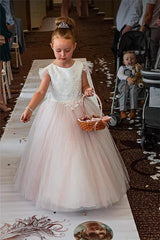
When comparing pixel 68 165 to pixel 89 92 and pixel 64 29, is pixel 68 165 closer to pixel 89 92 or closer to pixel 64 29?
pixel 89 92

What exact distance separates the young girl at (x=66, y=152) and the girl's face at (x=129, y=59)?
1.56 m

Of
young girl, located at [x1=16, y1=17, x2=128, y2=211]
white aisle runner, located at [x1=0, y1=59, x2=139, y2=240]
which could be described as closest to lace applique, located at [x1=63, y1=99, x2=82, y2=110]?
young girl, located at [x1=16, y1=17, x2=128, y2=211]

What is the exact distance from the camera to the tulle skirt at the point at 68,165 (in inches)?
94.9

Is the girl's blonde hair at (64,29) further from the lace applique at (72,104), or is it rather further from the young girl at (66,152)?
the lace applique at (72,104)

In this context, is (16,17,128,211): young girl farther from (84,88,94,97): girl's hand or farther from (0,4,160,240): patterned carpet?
(0,4,160,240): patterned carpet

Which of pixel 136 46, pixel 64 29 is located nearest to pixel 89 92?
pixel 64 29

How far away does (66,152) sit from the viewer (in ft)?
8.10

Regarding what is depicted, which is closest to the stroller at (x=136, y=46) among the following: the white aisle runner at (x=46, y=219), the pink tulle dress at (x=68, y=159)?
the pink tulle dress at (x=68, y=159)

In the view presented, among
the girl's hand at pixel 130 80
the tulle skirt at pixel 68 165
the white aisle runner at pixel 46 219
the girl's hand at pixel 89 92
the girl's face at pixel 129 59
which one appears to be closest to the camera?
the white aisle runner at pixel 46 219

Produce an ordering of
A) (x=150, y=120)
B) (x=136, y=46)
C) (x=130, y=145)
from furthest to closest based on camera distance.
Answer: (x=136, y=46) → (x=130, y=145) → (x=150, y=120)

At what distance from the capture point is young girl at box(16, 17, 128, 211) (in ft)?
7.93

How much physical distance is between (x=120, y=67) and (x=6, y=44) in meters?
1.48

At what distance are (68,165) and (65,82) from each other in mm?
595

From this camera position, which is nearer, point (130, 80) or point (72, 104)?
point (72, 104)
